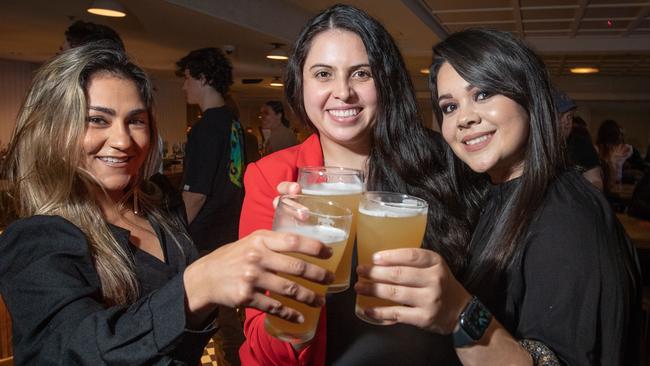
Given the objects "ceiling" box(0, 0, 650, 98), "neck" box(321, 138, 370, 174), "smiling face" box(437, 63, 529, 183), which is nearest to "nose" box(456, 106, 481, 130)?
"smiling face" box(437, 63, 529, 183)

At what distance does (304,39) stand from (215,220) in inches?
70.0

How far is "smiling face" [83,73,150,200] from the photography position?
124cm

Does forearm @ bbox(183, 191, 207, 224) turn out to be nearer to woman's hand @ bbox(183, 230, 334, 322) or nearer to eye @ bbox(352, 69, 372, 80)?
eye @ bbox(352, 69, 372, 80)

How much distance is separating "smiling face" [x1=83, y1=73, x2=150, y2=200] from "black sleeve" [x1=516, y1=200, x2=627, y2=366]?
1.06 meters

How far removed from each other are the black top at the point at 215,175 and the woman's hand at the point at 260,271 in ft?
7.56

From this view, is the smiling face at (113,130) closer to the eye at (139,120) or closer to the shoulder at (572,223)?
the eye at (139,120)

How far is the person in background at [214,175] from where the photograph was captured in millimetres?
3076

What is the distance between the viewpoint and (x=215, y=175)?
10.2 feet

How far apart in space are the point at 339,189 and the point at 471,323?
15.1 inches

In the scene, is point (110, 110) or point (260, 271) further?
point (110, 110)

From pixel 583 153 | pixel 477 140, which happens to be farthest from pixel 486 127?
pixel 583 153

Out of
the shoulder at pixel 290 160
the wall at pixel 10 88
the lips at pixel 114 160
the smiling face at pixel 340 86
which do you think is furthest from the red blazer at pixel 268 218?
the wall at pixel 10 88

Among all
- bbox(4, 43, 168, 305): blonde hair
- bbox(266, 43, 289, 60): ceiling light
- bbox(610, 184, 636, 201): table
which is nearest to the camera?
bbox(4, 43, 168, 305): blonde hair

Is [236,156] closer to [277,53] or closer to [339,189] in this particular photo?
[339,189]
